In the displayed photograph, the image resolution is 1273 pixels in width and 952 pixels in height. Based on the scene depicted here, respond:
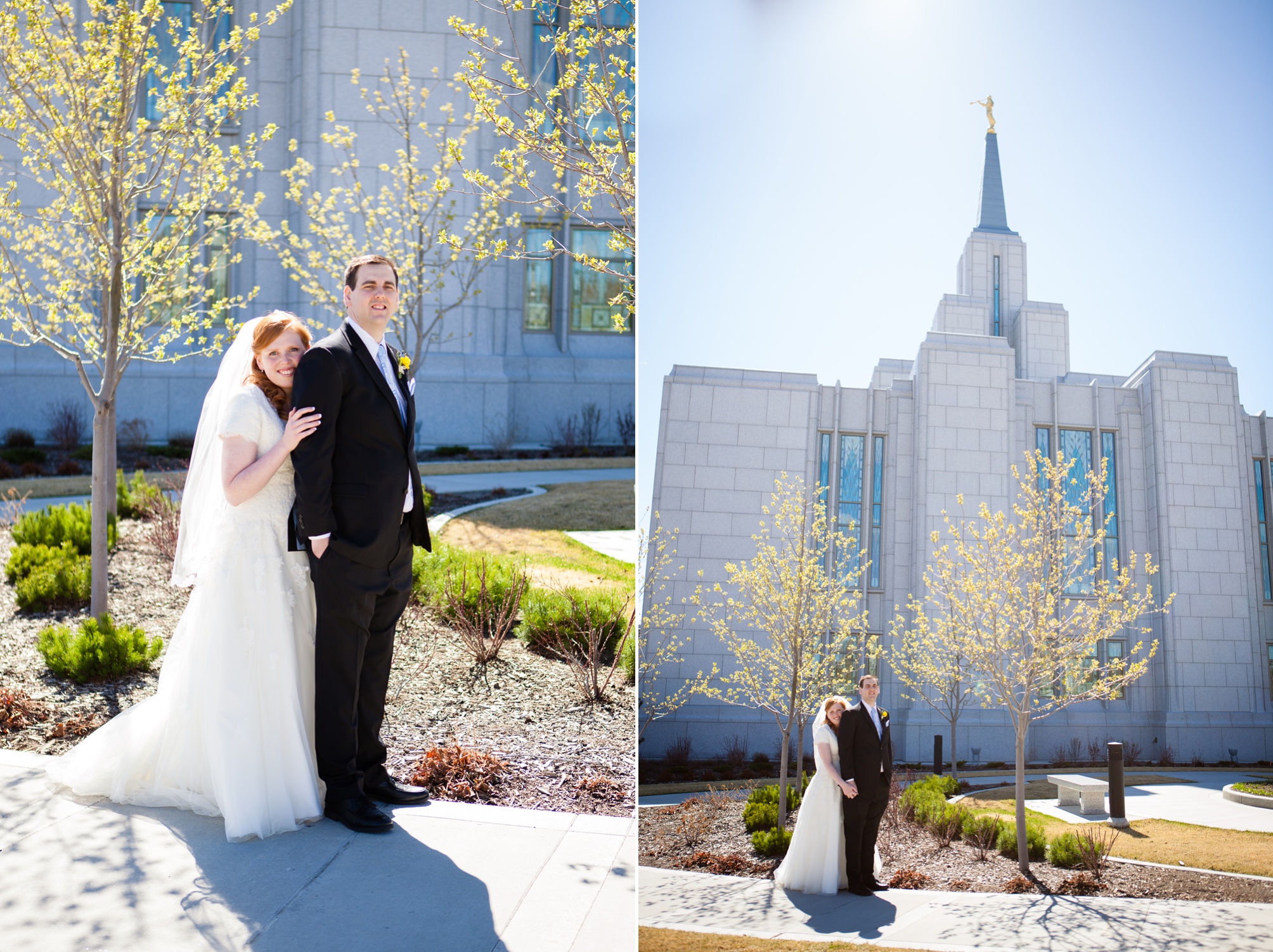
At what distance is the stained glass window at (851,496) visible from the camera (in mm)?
2863

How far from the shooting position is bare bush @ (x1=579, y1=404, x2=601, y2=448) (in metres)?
18.7

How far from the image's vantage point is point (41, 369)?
16.8m

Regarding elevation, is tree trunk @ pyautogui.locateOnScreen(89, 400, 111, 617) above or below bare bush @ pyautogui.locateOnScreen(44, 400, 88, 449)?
below

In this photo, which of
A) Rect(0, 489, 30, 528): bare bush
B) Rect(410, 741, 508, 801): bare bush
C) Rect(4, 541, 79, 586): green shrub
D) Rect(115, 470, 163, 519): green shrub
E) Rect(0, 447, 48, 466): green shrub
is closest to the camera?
Rect(410, 741, 508, 801): bare bush

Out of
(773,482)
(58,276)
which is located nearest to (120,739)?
(773,482)

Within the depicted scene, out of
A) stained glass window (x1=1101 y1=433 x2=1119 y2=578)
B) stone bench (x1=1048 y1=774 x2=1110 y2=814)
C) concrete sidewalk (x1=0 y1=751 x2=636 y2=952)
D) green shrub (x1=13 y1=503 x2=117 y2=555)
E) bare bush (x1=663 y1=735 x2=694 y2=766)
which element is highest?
stained glass window (x1=1101 y1=433 x2=1119 y2=578)

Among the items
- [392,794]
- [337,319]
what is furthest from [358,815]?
[337,319]

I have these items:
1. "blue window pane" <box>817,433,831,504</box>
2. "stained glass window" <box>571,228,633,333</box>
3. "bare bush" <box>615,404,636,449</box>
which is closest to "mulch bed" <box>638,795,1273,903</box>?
"blue window pane" <box>817,433,831,504</box>

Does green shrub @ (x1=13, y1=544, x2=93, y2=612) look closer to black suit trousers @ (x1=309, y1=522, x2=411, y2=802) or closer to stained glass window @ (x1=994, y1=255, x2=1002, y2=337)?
black suit trousers @ (x1=309, y1=522, x2=411, y2=802)

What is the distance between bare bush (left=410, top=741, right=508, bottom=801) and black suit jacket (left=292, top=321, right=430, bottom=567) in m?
1.14

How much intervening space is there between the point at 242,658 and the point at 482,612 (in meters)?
3.13

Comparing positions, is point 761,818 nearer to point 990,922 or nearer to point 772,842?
point 772,842

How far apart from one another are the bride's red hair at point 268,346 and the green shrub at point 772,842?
244cm

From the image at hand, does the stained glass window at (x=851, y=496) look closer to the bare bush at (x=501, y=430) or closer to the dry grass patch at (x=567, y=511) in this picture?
the dry grass patch at (x=567, y=511)
